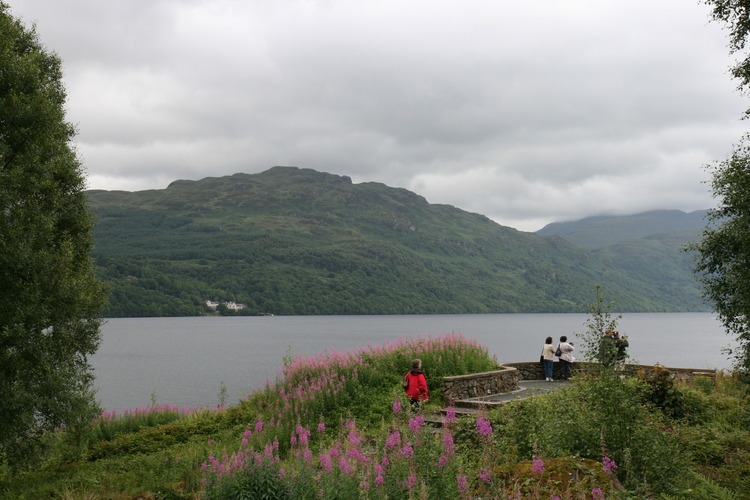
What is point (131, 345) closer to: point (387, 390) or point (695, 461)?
point (387, 390)

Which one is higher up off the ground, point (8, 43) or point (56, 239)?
point (8, 43)

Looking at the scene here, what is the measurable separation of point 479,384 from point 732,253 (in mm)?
10119

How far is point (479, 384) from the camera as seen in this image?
1898 centimetres

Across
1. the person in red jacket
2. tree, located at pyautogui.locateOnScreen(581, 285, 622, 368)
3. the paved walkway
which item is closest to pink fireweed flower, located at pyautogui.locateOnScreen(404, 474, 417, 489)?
tree, located at pyautogui.locateOnScreen(581, 285, 622, 368)

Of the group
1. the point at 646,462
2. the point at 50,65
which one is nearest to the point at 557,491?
the point at 646,462

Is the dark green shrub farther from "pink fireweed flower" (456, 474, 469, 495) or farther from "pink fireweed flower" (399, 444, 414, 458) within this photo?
"pink fireweed flower" (456, 474, 469, 495)

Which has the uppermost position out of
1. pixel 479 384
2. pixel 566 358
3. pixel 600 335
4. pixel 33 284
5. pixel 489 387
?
pixel 33 284

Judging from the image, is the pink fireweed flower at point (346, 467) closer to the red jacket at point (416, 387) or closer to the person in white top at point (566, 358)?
the red jacket at point (416, 387)

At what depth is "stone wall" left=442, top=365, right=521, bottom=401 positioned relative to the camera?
18.0m

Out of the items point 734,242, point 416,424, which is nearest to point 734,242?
point 734,242

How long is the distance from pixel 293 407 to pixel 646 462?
35.6 ft

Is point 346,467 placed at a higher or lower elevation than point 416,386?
higher

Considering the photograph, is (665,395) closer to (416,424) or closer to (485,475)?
(416,424)

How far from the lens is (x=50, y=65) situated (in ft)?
52.7
